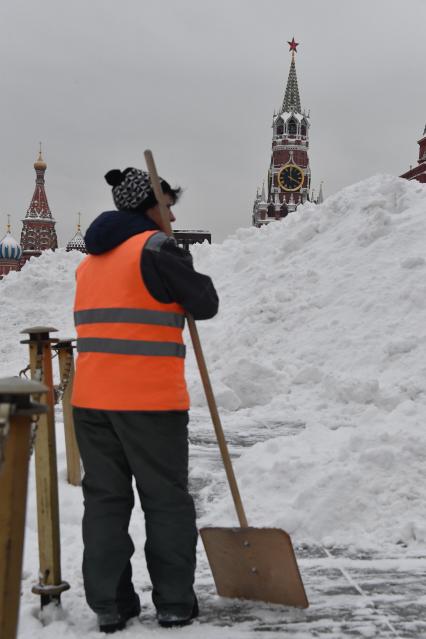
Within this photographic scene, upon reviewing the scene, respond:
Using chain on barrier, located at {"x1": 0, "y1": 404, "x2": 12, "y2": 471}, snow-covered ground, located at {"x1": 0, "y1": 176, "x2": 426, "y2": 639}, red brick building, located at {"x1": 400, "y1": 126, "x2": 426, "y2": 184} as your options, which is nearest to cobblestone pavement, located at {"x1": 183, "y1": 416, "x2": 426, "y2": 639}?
snow-covered ground, located at {"x1": 0, "y1": 176, "x2": 426, "y2": 639}

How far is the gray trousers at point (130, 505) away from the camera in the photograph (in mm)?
2643

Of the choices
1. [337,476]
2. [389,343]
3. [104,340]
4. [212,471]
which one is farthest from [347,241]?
[104,340]

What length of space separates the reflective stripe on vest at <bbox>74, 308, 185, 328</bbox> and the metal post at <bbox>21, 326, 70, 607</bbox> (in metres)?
0.34

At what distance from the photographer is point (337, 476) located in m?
3.94

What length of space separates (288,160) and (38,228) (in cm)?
3853

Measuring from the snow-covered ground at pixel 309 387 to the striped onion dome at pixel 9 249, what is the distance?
4429 centimetres

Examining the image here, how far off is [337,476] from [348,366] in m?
4.22

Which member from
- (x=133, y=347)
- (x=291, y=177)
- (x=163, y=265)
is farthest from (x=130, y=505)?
(x=291, y=177)

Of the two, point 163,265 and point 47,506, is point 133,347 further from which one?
point 47,506

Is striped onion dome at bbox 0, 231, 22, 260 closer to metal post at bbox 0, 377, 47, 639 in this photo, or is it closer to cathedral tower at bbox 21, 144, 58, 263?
cathedral tower at bbox 21, 144, 58, 263

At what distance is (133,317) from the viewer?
263cm

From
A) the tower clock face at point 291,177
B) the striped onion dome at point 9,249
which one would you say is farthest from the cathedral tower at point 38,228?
the tower clock face at point 291,177

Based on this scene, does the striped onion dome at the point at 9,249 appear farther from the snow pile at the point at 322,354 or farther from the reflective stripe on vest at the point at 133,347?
the reflective stripe on vest at the point at 133,347

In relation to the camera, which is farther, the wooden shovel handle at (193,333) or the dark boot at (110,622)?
the wooden shovel handle at (193,333)
